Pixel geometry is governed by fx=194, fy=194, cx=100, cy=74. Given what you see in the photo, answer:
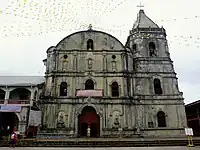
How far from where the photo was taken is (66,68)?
24391mm

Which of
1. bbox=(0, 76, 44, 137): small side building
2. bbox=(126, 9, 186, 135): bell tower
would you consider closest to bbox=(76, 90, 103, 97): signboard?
bbox=(126, 9, 186, 135): bell tower

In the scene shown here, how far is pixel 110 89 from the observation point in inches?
923

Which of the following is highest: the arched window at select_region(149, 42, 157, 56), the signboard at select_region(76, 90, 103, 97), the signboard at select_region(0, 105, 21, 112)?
the arched window at select_region(149, 42, 157, 56)

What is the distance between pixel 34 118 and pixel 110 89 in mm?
9149

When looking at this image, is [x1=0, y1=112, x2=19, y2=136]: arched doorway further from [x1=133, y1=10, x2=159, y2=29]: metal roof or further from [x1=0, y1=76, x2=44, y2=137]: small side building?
[x1=133, y1=10, x2=159, y2=29]: metal roof

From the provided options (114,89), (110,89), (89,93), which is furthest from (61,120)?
(114,89)

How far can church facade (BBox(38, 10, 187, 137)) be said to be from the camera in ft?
72.1

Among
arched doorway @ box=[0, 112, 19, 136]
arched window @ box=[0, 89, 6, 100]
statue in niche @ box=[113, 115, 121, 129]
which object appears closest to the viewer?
statue in niche @ box=[113, 115, 121, 129]

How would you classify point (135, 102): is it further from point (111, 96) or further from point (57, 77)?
point (57, 77)

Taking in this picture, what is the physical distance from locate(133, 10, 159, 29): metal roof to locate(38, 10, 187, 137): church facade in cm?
135

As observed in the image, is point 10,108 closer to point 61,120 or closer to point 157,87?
point 61,120

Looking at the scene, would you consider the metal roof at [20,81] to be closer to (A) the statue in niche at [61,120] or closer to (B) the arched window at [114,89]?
(A) the statue in niche at [61,120]

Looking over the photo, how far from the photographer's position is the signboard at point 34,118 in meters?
20.1

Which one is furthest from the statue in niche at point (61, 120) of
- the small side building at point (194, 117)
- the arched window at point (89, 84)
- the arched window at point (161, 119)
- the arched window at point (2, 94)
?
the small side building at point (194, 117)
